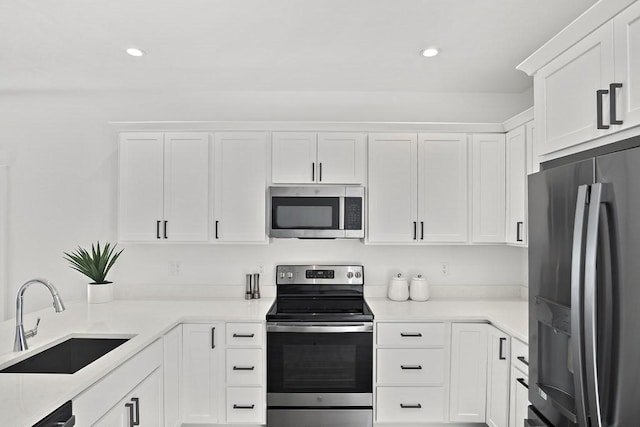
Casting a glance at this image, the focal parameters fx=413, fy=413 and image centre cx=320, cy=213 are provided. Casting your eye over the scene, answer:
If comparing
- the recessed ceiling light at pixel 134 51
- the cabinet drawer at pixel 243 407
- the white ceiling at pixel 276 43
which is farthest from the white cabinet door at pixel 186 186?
the cabinet drawer at pixel 243 407

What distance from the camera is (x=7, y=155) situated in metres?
3.33

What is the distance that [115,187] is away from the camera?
3.36 m

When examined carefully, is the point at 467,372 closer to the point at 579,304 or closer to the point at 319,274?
the point at 319,274

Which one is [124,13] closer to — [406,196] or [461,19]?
[461,19]

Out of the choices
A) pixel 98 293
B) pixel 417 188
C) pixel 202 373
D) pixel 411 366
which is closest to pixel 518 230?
pixel 417 188

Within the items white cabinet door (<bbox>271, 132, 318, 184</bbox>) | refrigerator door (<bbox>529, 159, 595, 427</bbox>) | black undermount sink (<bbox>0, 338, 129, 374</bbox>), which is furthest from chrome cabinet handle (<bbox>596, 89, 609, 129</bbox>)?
black undermount sink (<bbox>0, 338, 129, 374</bbox>)

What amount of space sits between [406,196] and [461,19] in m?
1.28

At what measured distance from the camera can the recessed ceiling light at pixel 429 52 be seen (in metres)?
2.52

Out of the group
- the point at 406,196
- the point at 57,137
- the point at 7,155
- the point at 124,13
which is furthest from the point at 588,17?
the point at 7,155

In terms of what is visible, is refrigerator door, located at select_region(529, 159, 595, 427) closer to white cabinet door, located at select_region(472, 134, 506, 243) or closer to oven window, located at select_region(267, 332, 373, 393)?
oven window, located at select_region(267, 332, 373, 393)

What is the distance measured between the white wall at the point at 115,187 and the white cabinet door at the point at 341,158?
15.2 inches

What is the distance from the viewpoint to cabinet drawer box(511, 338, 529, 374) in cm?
224

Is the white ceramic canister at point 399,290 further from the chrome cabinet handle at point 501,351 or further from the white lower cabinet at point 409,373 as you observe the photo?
the chrome cabinet handle at point 501,351

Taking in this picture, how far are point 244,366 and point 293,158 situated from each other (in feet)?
4.90
